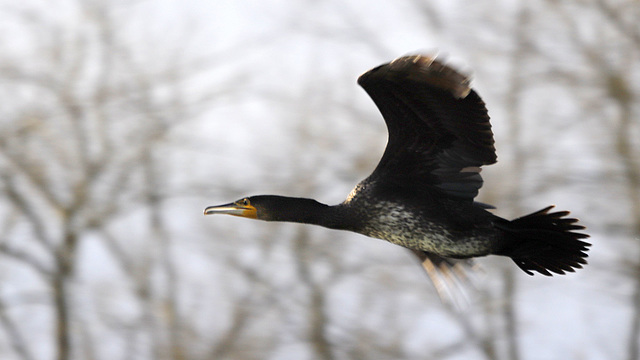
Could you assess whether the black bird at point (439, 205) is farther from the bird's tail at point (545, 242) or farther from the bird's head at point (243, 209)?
the bird's head at point (243, 209)

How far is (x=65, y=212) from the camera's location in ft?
33.1

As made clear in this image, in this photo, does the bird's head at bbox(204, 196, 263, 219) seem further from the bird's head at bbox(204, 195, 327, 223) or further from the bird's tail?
the bird's tail

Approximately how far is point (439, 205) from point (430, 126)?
356 millimetres

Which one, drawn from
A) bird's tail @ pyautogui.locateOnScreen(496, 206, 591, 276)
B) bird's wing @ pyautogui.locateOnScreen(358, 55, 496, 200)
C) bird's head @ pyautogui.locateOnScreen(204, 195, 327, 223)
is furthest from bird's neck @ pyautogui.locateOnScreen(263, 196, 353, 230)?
bird's tail @ pyautogui.locateOnScreen(496, 206, 591, 276)

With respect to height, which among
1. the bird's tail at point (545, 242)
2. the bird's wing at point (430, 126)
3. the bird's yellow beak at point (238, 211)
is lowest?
the bird's tail at point (545, 242)

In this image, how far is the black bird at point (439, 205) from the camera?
3807 mm

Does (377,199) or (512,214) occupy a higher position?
(512,214)

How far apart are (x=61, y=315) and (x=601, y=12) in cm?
666

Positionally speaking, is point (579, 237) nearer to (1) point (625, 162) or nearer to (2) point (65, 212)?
(1) point (625, 162)

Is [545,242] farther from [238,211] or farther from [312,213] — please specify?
[238,211]

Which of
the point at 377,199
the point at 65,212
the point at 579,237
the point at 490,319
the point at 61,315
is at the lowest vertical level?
the point at 579,237

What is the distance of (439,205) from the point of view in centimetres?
395

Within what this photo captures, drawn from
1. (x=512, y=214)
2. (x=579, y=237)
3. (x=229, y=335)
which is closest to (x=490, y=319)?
(x=512, y=214)

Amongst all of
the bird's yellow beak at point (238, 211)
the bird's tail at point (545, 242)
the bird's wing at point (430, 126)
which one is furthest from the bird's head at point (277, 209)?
the bird's tail at point (545, 242)
